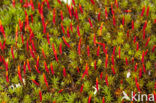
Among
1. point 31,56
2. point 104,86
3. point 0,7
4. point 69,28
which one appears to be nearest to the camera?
point 104,86

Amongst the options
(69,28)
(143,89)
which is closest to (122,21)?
(69,28)

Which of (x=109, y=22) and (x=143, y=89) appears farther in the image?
(x=109, y=22)

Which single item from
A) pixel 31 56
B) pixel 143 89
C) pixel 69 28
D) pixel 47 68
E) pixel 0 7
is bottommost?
pixel 143 89

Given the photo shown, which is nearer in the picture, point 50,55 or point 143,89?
point 143,89

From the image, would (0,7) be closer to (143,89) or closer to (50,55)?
(50,55)

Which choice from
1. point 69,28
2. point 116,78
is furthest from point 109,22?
point 116,78

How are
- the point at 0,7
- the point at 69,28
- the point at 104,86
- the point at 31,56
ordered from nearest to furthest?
the point at 104,86 < the point at 31,56 < the point at 69,28 < the point at 0,7

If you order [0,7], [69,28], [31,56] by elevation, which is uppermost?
[0,7]

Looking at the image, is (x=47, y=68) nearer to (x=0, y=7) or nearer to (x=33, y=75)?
(x=33, y=75)

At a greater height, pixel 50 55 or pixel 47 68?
pixel 50 55
